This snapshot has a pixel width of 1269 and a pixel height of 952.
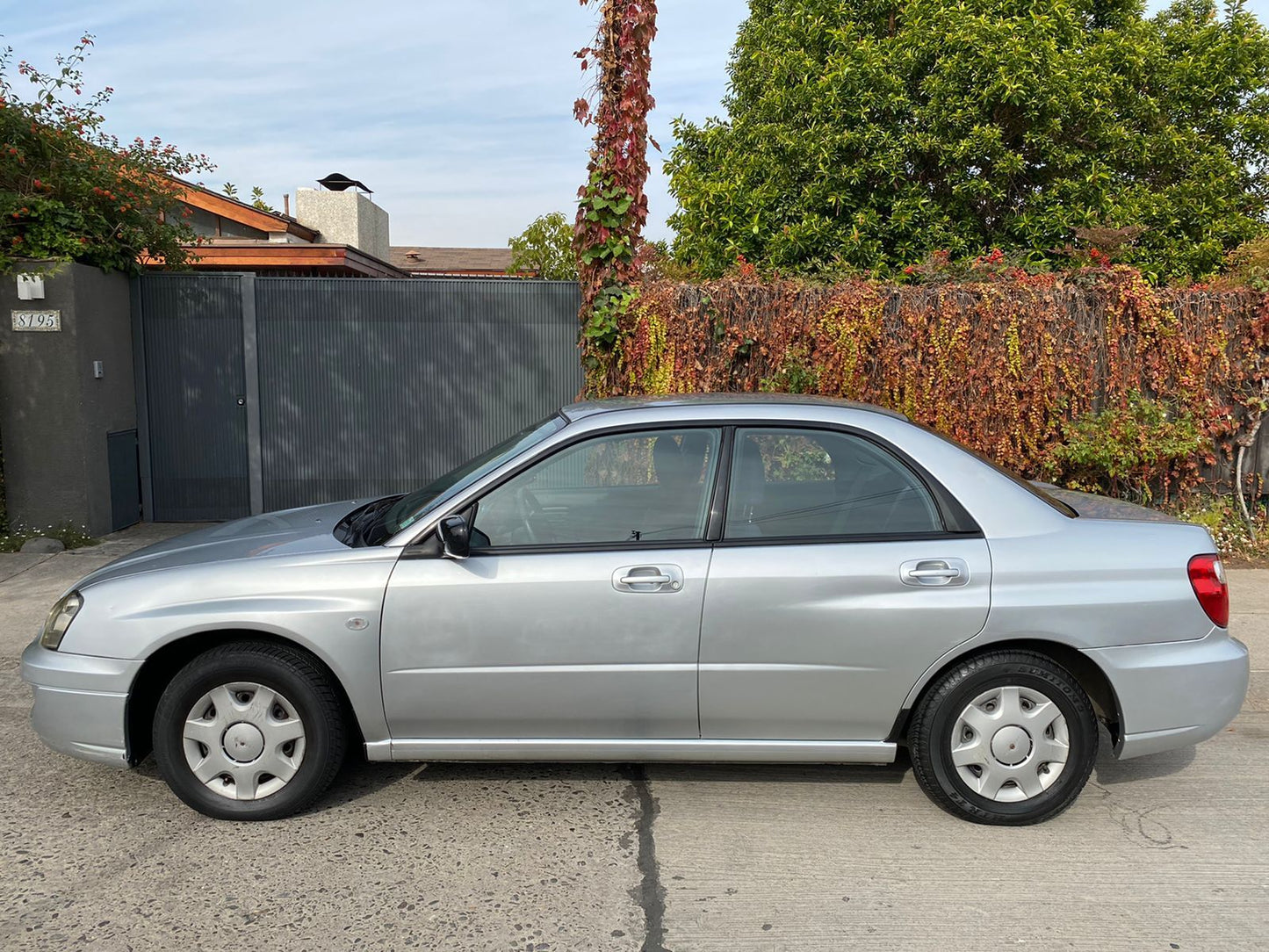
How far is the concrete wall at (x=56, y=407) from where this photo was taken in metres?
8.30

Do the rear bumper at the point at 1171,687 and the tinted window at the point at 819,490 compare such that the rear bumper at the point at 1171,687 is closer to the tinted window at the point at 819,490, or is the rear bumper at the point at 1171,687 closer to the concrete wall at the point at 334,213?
the tinted window at the point at 819,490

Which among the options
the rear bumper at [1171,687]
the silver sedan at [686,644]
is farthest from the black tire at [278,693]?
the rear bumper at [1171,687]

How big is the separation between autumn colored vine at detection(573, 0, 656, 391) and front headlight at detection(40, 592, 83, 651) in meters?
5.47

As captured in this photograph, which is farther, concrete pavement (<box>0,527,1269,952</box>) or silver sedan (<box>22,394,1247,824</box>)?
silver sedan (<box>22,394,1247,824</box>)

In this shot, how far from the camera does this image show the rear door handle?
3619 millimetres

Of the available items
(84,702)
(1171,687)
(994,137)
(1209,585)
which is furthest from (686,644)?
(994,137)

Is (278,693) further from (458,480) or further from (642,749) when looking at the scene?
(642,749)

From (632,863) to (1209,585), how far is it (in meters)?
2.32

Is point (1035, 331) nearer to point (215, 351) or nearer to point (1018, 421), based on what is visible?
point (1018, 421)

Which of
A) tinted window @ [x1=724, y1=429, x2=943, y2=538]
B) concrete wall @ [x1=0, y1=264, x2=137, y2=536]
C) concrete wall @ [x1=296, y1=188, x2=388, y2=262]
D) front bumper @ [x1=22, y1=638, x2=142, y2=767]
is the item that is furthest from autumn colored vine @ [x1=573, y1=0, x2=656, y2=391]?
concrete wall @ [x1=296, y1=188, x2=388, y2=262]

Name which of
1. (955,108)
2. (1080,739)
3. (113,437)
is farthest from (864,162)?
(1080,739)

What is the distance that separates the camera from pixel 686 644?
360 cm

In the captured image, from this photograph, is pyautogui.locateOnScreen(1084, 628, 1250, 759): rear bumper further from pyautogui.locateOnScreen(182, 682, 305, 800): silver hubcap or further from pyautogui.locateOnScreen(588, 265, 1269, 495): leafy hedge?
pyautogui.locateOnScreen(588, 265, 1269, 495): leafy hedge

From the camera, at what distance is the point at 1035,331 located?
804 cm
